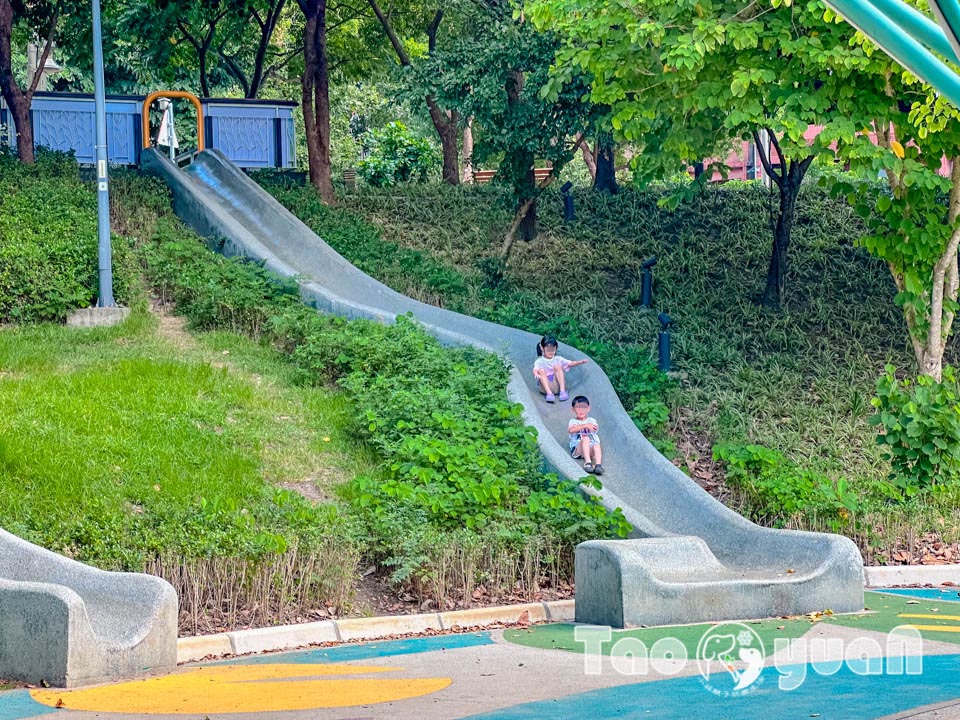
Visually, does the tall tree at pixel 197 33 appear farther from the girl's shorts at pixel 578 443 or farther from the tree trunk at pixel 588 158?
the girl's shorts at pixel 578 443

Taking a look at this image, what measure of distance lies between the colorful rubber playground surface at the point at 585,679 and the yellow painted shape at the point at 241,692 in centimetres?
1

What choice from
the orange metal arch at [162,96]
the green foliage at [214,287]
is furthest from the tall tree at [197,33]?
the green foliage at [214,287]

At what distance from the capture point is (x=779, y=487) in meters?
12.3

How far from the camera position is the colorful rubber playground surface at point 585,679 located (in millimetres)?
6328

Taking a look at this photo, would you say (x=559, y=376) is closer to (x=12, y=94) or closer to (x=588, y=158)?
(x=12, y=94)

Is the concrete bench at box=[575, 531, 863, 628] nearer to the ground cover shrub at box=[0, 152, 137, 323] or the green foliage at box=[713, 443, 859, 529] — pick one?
the green foliage at box=[713, 443, 859, 529]

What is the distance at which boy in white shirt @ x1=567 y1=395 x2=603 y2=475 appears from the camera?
41.5 ft

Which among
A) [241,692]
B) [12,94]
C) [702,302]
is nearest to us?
[241,692]

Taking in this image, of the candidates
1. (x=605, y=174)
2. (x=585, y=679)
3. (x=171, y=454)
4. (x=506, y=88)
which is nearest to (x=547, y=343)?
(x=171, y=454)

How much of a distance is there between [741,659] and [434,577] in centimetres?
289

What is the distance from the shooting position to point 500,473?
456 inches

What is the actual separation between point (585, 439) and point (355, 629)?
447 cm

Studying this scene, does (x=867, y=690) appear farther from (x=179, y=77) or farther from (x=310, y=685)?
(x=179, y=77)

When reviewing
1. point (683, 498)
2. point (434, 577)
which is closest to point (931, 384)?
point (683, 498)
